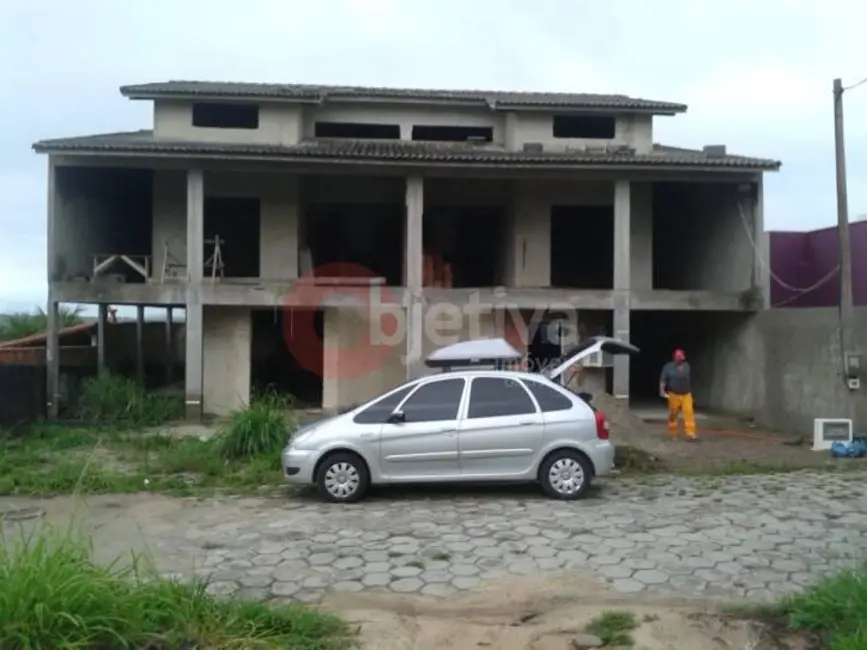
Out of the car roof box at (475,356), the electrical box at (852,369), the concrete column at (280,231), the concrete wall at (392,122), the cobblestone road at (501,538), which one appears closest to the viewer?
the cobblestone road at (501,538)

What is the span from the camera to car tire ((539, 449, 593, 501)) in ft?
31.7

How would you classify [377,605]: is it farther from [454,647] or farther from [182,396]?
[182,396]

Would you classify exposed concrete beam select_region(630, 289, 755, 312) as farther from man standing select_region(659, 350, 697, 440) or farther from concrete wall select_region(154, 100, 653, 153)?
concrete wall select_region(154, 100, 653, 153)

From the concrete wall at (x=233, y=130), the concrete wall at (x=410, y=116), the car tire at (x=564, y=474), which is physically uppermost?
the concrete wall at (x=410, y=116)

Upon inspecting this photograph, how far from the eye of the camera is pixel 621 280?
1797 cm

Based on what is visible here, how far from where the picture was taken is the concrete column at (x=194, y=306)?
1731cm

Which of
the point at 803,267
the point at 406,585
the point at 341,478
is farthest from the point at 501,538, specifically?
the point at 803,267

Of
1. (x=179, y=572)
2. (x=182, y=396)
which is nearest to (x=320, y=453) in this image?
(x=179, y=572)

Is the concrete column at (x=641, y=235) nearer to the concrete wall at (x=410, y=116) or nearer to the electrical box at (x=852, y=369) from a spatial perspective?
the concrete wall at (x=410, y=116)

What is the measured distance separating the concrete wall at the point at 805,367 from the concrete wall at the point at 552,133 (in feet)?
18.1

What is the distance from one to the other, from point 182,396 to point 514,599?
1361cm

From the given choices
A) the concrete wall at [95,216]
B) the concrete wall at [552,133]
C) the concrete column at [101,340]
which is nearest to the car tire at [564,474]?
the concrete column at [101,340]

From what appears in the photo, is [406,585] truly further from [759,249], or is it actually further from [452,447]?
[759,249]

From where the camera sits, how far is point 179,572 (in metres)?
6.88
